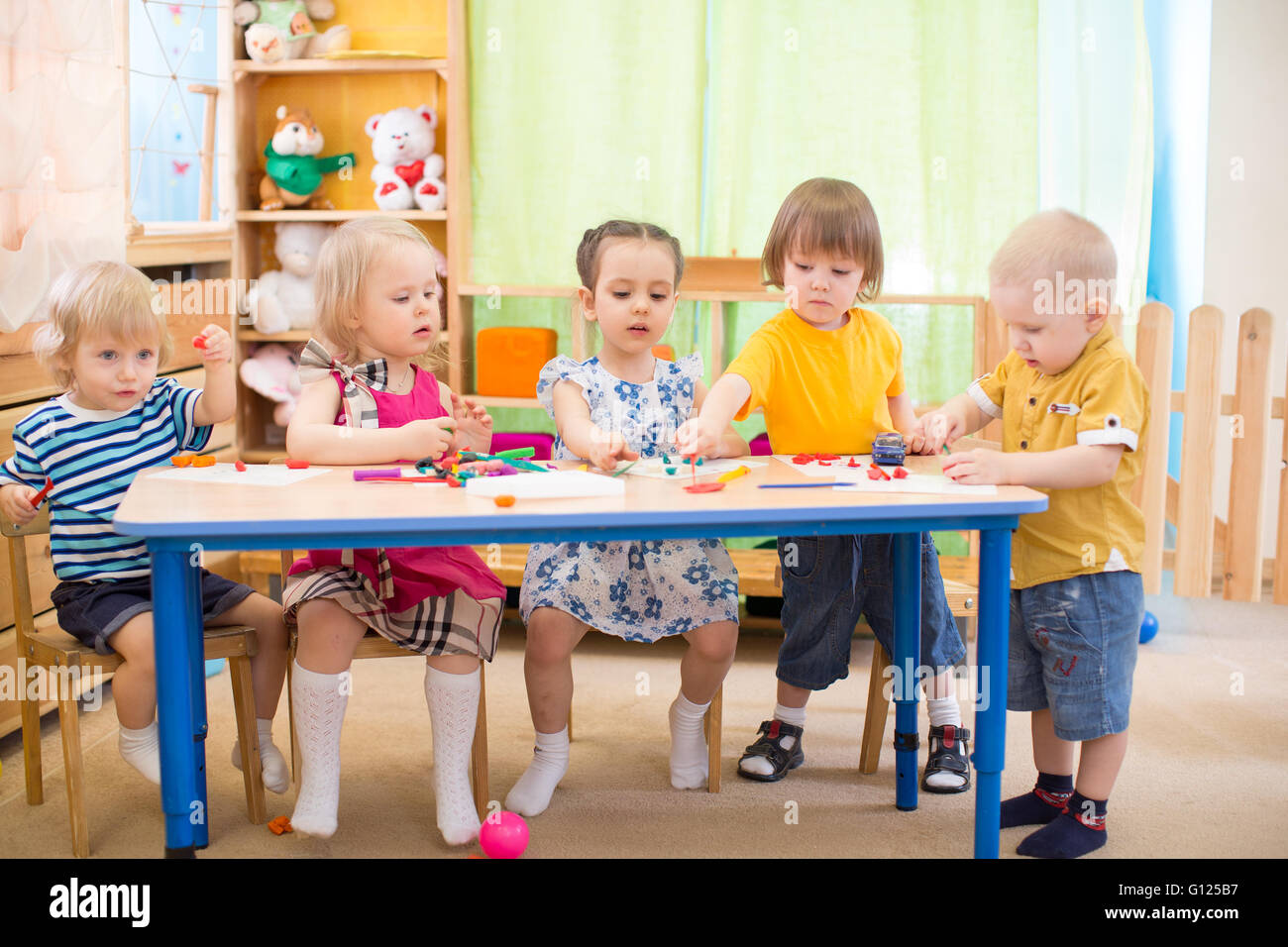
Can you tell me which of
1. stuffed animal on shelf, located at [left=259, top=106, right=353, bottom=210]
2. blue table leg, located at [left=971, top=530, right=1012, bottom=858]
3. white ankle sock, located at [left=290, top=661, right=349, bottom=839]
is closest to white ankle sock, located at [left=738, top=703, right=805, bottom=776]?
blue table leg, located at [left=971, top=530, right=1012, bottom=858]

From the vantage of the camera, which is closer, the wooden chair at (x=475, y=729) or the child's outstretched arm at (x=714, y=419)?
the child's outstretched arm at (x=714, y=419)

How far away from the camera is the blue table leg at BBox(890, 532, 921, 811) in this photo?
2.26m

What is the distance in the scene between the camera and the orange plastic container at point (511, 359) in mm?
3650

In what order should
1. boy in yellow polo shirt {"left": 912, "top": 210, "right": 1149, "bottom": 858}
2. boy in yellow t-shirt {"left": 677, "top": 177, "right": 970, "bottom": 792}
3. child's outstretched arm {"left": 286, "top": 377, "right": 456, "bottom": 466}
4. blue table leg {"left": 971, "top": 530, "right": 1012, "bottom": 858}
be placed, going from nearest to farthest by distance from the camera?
blue table leg {"left": 971, "top": 530, "right": 1012, "bottom": 858}, boy in yellow polo shirt {"left": 912, "top": 210, "right": 1149, "bottom": 858}, child's outstretched arm {"left": 286, "top": 377, "right": 456, "bottom": 466}, boy in yellow t-shirt {"left": 677, "top": 177, "right": 970, "bottom": 792}

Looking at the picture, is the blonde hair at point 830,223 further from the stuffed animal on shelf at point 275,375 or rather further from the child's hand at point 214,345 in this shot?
the stuffed animal on shelf at point 275,375

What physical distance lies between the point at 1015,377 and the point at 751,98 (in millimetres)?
1792

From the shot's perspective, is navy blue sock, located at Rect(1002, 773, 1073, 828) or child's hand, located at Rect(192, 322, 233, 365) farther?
navy blue sock, located at Rect(1002, 773, 1073, 828)

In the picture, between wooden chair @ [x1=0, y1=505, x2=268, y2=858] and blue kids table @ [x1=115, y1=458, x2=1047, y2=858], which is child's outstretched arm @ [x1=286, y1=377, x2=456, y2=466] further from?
wooden chair @ [x1=0, y1=505, x2=268, y2=858]

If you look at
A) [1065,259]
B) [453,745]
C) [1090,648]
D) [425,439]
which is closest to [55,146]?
[425,439]

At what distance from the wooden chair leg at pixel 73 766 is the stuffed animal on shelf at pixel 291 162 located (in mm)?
2120

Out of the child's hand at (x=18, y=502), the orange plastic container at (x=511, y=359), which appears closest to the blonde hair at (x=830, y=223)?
the child's hand at (x=18, y=502)

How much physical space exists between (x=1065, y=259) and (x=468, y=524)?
1.05 m

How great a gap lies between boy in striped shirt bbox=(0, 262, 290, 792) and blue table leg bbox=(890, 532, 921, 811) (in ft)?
3.72
